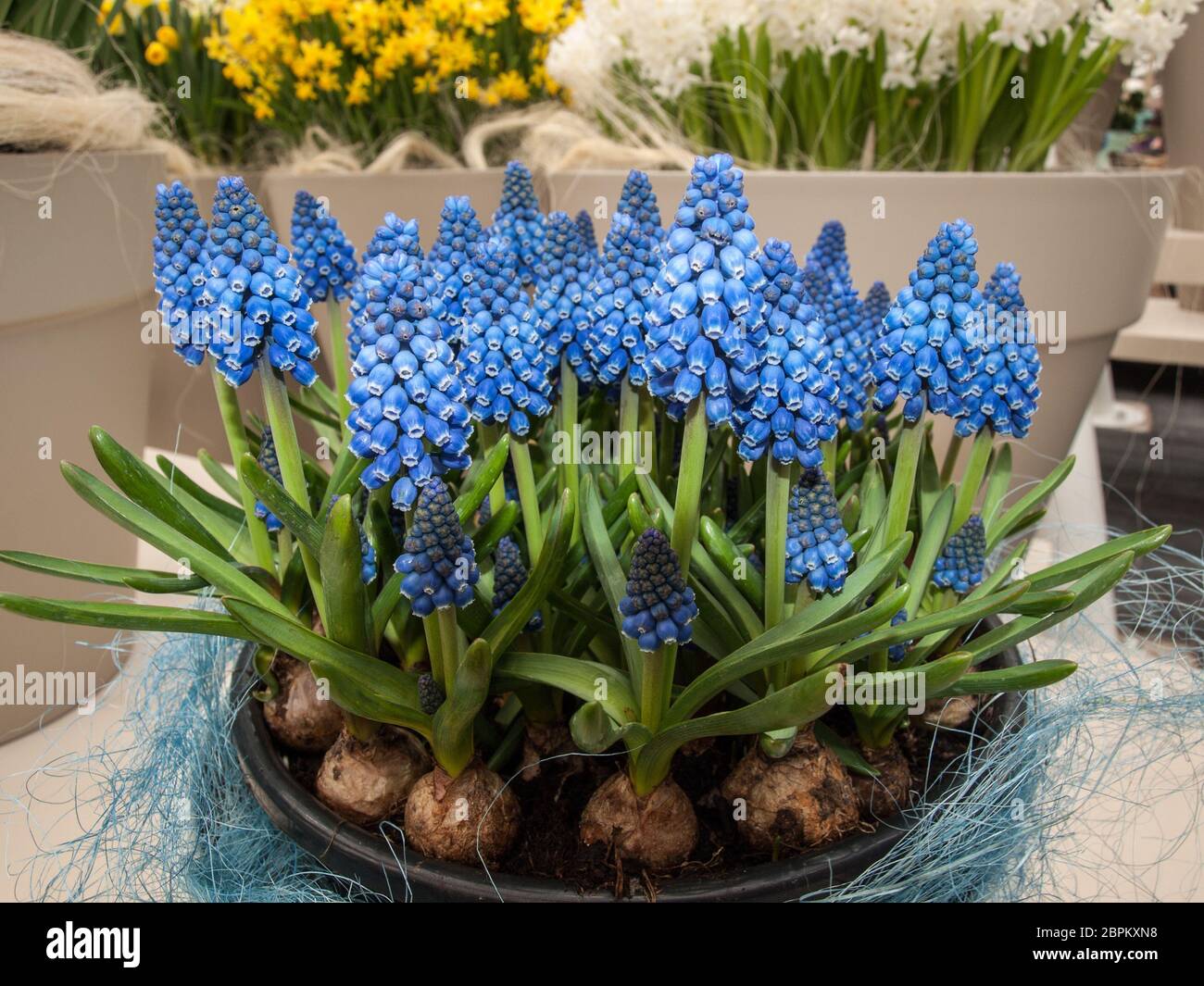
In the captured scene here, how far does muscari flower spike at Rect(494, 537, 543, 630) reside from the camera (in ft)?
2.25

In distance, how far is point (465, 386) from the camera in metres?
0.61

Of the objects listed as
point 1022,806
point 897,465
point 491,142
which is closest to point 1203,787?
point 1022,806

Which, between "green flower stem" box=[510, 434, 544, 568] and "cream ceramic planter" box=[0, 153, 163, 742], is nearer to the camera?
"green flower stem" box=[510, 434, 544, 568]

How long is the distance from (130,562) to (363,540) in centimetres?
60

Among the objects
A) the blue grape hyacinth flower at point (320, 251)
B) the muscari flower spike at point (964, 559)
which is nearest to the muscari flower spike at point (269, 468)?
the blue grape hyacinth flower at point (320, 251)

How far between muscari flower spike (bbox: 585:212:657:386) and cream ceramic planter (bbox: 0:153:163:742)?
0.60m

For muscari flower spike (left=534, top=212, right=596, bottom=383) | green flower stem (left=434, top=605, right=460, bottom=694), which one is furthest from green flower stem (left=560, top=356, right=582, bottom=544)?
green flower stem (left=434, top=605, right=460, bottom=694)

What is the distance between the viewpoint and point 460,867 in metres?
0.61

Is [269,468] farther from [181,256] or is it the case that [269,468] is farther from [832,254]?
[832,254]

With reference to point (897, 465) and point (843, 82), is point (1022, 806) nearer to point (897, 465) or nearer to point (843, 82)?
point (897, 465)

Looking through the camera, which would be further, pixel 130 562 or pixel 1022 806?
pixel 130 562

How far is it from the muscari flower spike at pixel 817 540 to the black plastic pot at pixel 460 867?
0.52ft

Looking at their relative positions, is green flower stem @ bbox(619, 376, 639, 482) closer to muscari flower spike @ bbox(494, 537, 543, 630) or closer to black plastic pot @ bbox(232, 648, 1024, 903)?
muscari flower spike @ bbox(494, 537, 543, 630)

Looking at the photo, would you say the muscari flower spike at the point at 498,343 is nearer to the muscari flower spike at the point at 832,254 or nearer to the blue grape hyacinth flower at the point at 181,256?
the blue grape hyacinth flower at the point at 181,256
